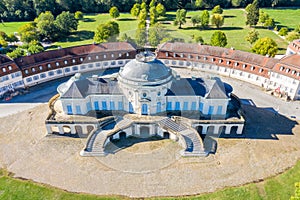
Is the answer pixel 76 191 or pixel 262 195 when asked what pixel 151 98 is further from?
pixel 262 195

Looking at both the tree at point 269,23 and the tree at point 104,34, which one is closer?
the tree at point 104,34

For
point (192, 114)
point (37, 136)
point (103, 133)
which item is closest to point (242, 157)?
point (192, 114)

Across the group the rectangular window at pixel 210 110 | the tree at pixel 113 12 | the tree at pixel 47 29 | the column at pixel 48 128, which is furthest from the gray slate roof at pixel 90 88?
the tree at pixel 113 12

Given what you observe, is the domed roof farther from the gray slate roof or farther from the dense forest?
the dense forest

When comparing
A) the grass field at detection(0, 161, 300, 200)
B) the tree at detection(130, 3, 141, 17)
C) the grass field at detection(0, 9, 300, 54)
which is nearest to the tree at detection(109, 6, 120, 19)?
the grass field at detection(0, 9, 300, 54)

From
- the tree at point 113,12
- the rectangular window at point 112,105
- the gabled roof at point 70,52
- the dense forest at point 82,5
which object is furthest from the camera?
the tree at point 113,12

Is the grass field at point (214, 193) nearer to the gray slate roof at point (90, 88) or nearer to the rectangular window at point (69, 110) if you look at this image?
the rectangular window at point (69, 110)

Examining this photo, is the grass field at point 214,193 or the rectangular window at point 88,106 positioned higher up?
the rectangular window at point 88,106
